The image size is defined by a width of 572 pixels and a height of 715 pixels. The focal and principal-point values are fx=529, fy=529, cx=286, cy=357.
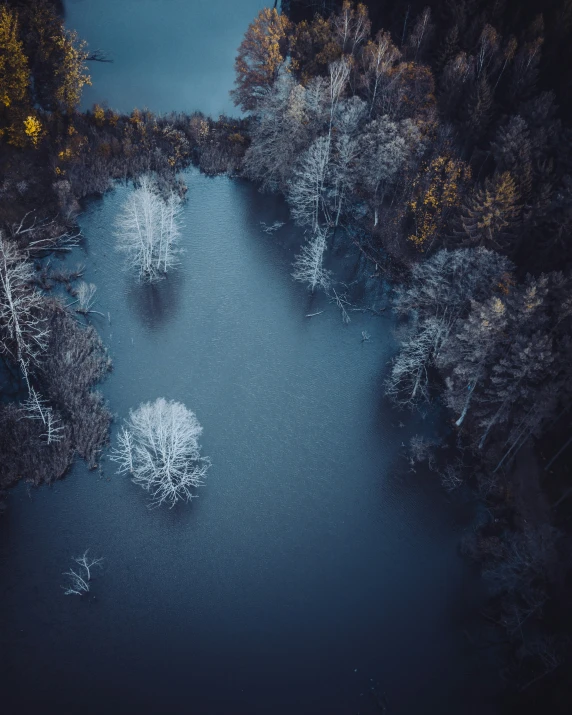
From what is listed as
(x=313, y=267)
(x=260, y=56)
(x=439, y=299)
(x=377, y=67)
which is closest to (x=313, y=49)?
(x=260, y=56)

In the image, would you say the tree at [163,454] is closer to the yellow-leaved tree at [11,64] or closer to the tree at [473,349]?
the tree at [473,349]

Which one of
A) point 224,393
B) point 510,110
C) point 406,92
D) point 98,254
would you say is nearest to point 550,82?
point 510,110

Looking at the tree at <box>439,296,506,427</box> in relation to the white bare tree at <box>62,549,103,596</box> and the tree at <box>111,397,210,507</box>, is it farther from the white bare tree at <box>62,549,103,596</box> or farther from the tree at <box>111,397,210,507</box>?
the white bare tree at <box>62,549,103,596</box>

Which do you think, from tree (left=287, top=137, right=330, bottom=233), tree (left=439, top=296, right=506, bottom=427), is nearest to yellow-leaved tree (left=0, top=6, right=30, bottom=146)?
tree (left=287, top=137, right=330, bottom=233)

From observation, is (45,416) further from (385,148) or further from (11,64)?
(385,148)

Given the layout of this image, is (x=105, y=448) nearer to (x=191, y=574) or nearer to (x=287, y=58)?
(x=191, y=574)

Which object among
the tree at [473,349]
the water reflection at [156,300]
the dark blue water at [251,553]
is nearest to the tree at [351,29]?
the water reflection at [156,300]
